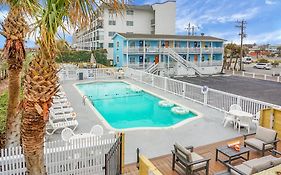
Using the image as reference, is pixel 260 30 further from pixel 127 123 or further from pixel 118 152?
pixel 118 152

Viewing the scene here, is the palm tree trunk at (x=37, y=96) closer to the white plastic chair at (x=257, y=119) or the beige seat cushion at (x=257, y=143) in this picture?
the beige seat cushion at (x=257, y=143)

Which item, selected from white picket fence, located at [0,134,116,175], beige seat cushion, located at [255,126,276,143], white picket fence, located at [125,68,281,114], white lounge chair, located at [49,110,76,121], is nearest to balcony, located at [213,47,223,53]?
white picket fence, located at [125,68,281,114]

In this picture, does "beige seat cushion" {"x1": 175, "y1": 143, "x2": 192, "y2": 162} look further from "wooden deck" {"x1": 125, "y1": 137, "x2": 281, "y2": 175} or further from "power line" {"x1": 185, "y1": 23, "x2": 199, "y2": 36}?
"power line" {"x1": 185, "y1": 23, "x2": 199, "y2": 36}

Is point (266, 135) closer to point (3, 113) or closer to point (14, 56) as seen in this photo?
point (14, 56)

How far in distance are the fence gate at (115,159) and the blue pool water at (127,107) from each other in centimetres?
561

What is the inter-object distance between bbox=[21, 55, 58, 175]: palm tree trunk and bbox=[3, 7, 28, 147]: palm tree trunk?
1455 millimetres

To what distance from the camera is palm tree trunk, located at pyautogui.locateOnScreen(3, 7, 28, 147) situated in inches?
194

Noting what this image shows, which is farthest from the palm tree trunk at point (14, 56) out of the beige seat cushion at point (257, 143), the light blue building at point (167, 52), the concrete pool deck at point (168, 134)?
the light blue building at point (167, 52)

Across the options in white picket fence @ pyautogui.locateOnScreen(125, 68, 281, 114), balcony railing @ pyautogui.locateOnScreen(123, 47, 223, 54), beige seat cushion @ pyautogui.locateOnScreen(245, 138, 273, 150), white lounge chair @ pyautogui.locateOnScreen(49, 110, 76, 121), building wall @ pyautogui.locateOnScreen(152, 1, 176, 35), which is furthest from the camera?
building wall @ pyautogui.locateOnScreen(152, 1, 176, 35)

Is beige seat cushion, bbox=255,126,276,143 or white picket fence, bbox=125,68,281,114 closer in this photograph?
beige seat cushion, bbox=255,126,276,143

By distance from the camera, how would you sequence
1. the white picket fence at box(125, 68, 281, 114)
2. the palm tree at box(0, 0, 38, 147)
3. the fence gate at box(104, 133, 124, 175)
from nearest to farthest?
the palm tree at box(0, 0, 38, 147), the fence gate at box(104, 133, 124, 175), the white picket fence at box(125, 68, 281, 114)

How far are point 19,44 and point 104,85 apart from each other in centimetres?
1715

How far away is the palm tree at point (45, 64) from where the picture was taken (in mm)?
3193

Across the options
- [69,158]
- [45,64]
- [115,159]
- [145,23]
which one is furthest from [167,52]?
[45,64]
